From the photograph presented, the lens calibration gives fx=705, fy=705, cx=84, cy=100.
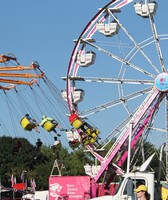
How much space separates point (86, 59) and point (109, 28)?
8.11ft

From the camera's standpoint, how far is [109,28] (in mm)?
43719

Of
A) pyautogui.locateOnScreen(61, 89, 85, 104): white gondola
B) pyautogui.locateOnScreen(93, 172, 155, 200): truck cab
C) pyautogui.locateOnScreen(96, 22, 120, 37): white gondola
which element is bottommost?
pyautogui.locateOnScreen(93, 172, 155, 200): truck cab

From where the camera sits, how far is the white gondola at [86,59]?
44.3 m

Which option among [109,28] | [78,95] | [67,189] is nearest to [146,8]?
[109,28]

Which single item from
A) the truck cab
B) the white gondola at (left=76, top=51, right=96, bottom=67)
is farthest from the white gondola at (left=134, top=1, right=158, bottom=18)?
the truck cab

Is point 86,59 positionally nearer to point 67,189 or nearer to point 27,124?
point 27,124

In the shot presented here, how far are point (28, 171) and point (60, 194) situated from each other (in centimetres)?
5978

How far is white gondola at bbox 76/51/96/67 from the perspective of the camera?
44.3 meters

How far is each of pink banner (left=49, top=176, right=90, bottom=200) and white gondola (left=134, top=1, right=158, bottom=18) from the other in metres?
11.2

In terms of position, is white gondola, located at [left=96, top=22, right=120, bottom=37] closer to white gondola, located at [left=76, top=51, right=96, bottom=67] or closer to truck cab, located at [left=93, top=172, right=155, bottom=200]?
white gondola, located at [left=76, top=51, right=96, bottom=67]

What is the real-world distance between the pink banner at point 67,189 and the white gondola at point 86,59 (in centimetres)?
906

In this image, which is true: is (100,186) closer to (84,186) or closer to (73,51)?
(84,186)

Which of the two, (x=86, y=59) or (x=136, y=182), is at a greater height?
(x=86, y=59)

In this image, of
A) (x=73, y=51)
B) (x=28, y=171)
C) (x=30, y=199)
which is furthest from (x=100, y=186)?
(x=28, y=171)
